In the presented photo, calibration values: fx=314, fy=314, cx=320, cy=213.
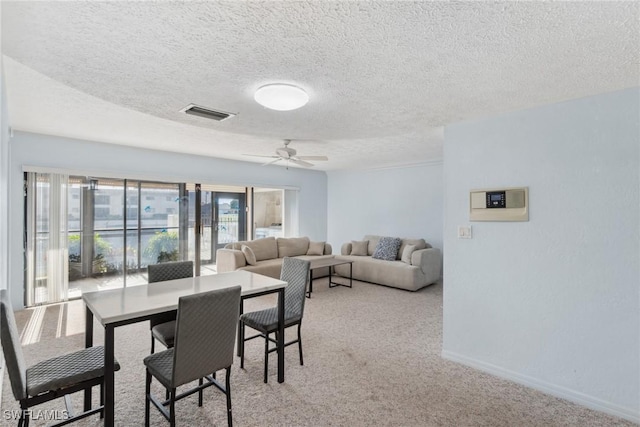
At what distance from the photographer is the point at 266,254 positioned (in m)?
6.14

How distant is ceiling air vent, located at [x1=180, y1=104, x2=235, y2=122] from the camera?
250 centimetres

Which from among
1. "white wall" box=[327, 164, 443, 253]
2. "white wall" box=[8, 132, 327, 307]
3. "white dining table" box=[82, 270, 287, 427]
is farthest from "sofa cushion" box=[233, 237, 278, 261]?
"white dining table" box=[82, 270, 287, 427]

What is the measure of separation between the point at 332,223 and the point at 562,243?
5.98 metres

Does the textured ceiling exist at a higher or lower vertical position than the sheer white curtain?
higher

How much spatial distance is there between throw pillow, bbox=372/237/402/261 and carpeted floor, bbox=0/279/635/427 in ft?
7.58

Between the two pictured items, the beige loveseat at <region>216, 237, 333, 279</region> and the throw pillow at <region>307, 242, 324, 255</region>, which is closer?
the beige loveseat at <region>216, 237, 333, 279</region>

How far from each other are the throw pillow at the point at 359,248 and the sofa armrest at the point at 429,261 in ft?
4.31

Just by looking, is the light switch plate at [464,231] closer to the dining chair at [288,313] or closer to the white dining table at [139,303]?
the dining chair at [288,313]

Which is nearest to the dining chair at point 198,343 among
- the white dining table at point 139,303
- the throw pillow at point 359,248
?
the white dining table at point 139,303

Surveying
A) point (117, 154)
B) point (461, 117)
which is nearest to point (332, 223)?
point (117, 154)

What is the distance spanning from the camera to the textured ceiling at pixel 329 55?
4.25 ft

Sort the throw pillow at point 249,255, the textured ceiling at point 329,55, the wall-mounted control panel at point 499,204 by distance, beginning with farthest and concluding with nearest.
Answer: the throw pillow at point 249,255 < the wall-mounted control panel at point 499,204 < the textured ceiling at point 329,55

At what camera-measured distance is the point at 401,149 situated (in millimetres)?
5090

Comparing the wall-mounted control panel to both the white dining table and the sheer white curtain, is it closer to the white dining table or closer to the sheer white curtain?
the white dining table
